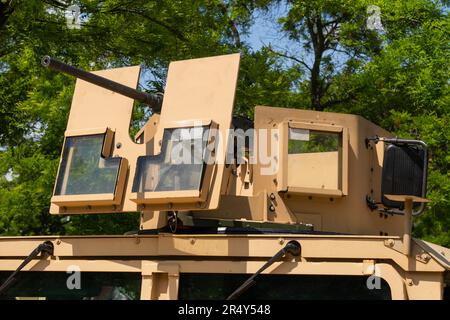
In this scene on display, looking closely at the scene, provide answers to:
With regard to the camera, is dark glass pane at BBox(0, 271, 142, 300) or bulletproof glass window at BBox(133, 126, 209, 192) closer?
dark glass pane at BBox(0, 271, 142, 300)

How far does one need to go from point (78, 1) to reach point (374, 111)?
6106 millimetres

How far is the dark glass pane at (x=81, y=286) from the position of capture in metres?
5.46

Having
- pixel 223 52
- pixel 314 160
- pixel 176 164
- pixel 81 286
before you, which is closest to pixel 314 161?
Answer: pixel 314 160

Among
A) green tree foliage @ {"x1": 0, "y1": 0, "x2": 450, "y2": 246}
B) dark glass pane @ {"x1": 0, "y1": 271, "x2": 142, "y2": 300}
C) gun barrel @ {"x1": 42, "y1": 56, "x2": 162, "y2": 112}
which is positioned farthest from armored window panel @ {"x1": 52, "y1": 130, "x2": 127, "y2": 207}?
green tree foliage @ {"x1": 0, "y1": 0, "x2": 450, "y2": 246}

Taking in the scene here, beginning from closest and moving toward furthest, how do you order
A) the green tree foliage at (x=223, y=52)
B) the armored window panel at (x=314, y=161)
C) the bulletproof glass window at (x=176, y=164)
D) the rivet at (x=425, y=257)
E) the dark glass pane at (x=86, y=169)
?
the rivet at (x=425, y=257), the bulletproof glass window at (x=176, y=164), the dark glass pane at (x=86, y=169), the armored window panel at (x=314, y=161), the green tree foliage at (x=223, y=52)

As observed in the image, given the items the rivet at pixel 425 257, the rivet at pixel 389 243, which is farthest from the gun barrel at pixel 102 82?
the rivet at pixel 425 257

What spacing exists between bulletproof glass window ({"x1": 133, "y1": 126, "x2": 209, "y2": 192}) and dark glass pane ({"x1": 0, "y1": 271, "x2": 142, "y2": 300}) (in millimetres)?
642

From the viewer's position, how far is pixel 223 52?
42.9 ft

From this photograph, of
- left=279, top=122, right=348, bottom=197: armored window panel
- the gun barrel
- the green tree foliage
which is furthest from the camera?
the green tree foliage

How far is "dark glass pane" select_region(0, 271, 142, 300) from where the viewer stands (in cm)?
546

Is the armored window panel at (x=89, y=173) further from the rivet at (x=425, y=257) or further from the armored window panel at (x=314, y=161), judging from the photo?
the rivet at (x=425, y=257)

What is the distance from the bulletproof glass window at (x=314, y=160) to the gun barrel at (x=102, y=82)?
1.13 m

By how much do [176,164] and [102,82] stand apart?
89 cm

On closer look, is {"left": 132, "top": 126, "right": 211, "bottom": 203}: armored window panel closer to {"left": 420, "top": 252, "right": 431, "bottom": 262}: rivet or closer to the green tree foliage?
{"left": 420, "top": 252, "right": 431, "bottom": 262}: rivet
